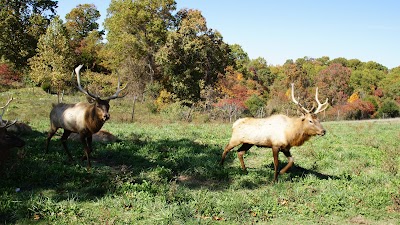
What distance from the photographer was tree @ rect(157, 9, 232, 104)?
1353 inches

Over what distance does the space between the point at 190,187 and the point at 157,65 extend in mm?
35904

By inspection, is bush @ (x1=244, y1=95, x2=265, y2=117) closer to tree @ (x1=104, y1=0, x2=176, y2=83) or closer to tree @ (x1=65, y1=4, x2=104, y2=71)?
tree @ (x1=104, y1=0, x2=176, y2=83)

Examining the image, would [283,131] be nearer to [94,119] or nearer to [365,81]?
[94,119]

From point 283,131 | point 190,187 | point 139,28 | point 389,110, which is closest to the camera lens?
point 190,187

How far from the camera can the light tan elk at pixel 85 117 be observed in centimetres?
935

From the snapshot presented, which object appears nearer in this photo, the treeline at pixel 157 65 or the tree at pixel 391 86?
the treeline at pixel 157 65

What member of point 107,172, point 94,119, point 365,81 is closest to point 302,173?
point 107,172

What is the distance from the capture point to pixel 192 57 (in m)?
35.0

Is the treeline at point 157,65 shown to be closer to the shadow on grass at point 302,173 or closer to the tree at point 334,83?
the tree at point 334,83

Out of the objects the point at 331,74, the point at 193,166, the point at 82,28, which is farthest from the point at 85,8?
the point at 193,166

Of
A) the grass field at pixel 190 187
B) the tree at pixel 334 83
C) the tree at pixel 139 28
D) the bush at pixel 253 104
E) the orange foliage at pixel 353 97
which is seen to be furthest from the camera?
the orange foliage at pixel 353 97

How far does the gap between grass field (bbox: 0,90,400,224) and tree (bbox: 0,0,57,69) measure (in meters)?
34.8

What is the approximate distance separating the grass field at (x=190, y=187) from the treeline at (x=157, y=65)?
15.9 metres

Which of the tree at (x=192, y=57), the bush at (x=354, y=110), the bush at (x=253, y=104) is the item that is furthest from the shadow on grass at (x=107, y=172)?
the bush at (x=354, y=110)
